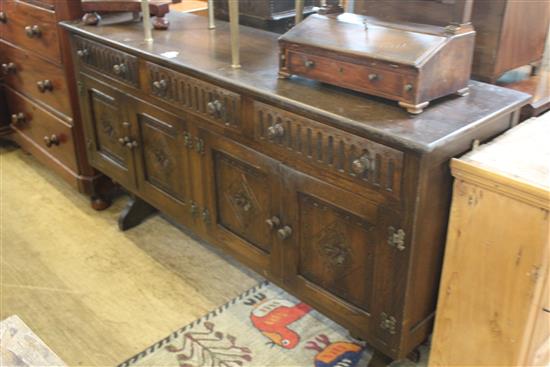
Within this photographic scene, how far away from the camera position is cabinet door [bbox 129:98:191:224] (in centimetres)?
191

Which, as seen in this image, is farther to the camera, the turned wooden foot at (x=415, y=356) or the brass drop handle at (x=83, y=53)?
the brass drop handle at (x=83, y=53)

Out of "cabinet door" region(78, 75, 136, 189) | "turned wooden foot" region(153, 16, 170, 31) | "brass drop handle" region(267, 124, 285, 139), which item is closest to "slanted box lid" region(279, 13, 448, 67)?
"brass drop handle" region(267, 124, 285, 139)

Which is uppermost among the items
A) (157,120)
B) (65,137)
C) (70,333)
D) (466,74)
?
(466,74)

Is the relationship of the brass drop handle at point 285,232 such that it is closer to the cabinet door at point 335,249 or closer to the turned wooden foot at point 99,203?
the cabinet door at point 335,249

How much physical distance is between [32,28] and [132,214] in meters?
0.88

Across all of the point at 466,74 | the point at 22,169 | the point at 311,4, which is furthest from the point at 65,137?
the point at 466,74

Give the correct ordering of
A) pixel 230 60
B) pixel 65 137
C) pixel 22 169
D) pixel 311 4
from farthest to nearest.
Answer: pixel 22 169
pixel 65 137
pixel 311 4
pixel 230 60

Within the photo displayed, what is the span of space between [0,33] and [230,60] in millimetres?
1528

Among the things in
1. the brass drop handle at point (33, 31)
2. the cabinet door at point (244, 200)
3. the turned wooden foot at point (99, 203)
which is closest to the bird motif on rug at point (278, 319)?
the cabinet door at point (244, 200)

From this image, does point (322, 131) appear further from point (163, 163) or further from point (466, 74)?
point (163, 163)

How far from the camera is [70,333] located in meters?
1.89

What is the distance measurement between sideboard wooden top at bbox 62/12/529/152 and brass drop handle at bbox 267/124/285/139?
0.07 metres

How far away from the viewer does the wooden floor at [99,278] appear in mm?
1889

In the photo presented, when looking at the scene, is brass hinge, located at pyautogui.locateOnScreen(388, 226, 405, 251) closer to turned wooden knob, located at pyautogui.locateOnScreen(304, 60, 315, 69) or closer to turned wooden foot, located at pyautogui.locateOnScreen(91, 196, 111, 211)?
turned wooden knob, located at pyautogui.locateOnScreen(304, 60, 315, 69)
